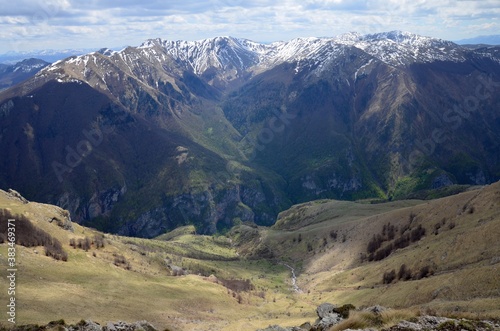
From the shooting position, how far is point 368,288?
118 m

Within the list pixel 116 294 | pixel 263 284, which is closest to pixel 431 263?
pixel 263 284

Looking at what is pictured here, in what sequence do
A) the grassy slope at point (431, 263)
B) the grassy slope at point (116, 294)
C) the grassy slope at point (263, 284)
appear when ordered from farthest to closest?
the grassy slope at point (116, 294), the grassy slope at point (263, 284), the grassy slope at point (431, 263)

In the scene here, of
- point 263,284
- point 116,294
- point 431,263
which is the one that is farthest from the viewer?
point 263,284

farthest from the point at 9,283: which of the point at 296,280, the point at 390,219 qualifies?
the point at 390,219

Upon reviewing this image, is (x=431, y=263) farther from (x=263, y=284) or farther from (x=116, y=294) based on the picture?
(x=116, y=294)

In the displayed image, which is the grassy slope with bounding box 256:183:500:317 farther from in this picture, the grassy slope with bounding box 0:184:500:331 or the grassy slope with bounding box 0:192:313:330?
the grassy slope with bounding box 0:192:313:330

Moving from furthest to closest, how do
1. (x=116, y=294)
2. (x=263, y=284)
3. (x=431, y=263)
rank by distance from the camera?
1. (x=263, y=284)
2. (x=431, y=263)
3. (x=116, y=294)

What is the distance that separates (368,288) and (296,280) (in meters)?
60.5

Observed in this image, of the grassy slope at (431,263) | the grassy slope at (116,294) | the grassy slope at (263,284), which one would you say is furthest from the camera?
the grassy slope at (116,294)

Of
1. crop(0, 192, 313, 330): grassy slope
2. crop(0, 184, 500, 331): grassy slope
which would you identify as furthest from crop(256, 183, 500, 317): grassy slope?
crop(0, 192, 313, 330): grassy slope

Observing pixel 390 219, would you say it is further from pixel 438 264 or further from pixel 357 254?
pixel 438 264

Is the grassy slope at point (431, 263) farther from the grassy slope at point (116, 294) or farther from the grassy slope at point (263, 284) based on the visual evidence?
the grassy slope at point (116, 294)

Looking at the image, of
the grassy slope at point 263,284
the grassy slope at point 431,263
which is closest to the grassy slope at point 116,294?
the grassy slope at point 263,284

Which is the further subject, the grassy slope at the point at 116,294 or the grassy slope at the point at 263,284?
the grassy slope at the point at 116,294
